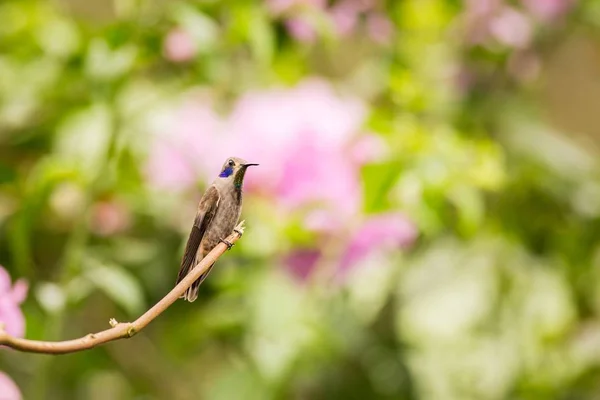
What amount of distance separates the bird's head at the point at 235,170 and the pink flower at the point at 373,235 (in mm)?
343

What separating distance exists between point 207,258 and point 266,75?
0.54m

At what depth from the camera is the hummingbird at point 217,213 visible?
164 millimetres

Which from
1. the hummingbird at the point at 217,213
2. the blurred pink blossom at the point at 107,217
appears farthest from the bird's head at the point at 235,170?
the blurred pink blossom at the point at 107,217

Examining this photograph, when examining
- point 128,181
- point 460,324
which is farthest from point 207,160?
point 460,324

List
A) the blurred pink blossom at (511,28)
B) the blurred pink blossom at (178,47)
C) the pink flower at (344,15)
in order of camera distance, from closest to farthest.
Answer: the blurred pink blossom at (178,47) → the pink flower at (344,15) → the blurred pink blossom at (511,28)

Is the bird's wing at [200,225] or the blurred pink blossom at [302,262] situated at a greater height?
the blurred pink blossom at [302,262]

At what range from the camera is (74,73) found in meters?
0.51

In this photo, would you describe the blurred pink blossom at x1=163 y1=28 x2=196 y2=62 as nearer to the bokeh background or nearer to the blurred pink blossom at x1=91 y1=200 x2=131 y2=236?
the bokeh background

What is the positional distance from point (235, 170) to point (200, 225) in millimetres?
13

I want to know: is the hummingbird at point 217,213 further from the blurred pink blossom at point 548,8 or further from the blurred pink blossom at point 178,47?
the blurred pink blossom at point 548,8

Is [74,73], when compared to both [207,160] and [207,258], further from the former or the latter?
[207,258]

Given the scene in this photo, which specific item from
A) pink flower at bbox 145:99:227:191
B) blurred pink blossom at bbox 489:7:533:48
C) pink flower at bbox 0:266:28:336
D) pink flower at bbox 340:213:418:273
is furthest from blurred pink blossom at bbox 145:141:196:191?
blurred pink blossom at bbox 489:7:533:48

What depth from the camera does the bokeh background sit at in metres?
0.45

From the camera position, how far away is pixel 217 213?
17 cm
